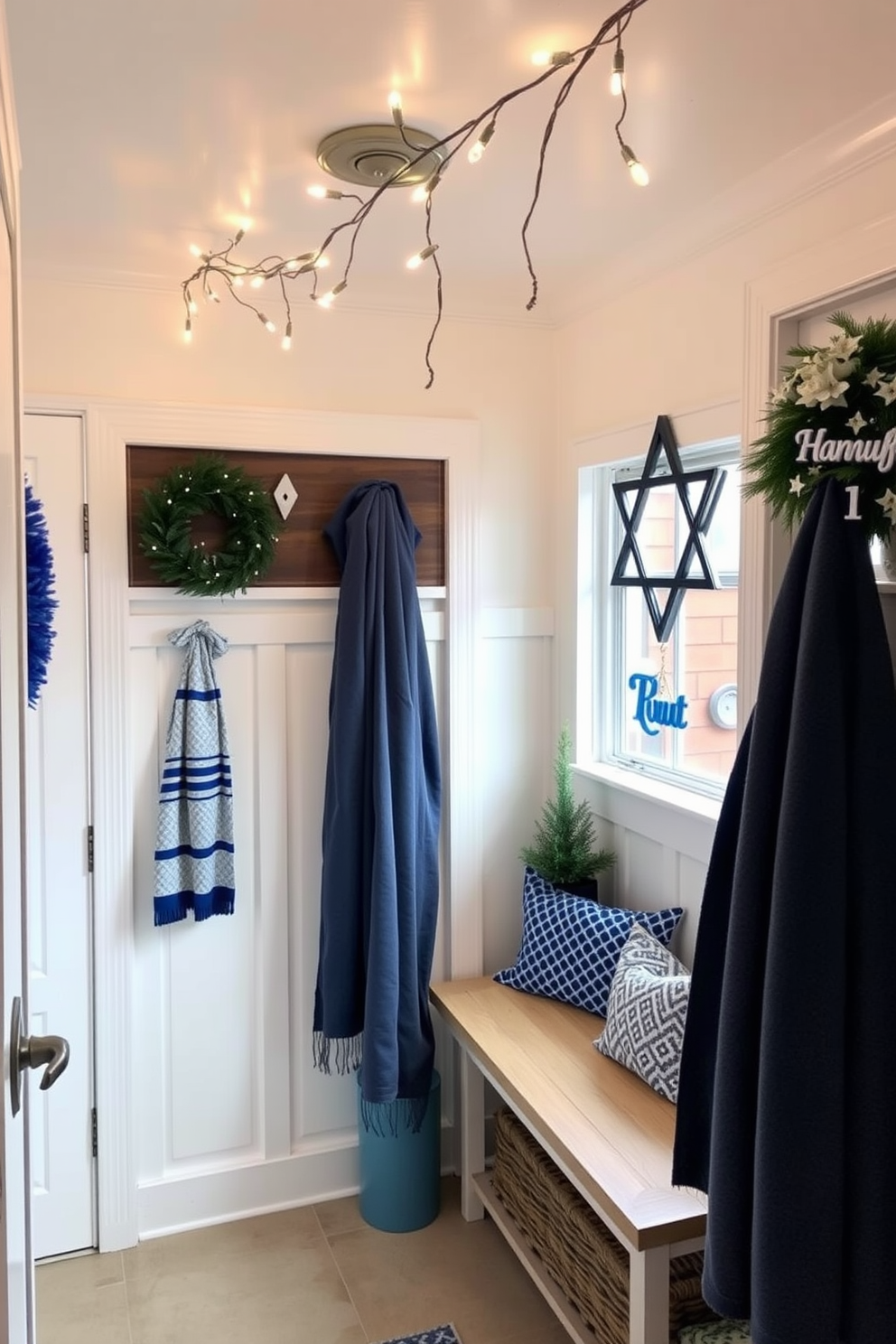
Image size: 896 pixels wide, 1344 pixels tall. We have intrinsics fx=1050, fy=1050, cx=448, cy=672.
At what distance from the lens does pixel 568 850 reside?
278cm

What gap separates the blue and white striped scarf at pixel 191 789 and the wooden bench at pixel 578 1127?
2.30ft

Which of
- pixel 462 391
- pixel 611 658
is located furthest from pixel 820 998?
pixel 462 391

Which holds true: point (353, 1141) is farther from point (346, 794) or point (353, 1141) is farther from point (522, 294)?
point (522, 294)

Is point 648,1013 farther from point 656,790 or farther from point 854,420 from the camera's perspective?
point 854,420

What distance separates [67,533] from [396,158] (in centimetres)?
119

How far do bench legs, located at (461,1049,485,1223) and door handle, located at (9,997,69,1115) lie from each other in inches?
63.9

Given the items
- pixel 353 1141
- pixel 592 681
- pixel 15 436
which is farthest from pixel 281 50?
pixel 353 1141

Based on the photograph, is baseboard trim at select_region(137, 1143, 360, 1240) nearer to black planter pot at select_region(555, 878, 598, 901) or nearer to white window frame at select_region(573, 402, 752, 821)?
black planter pot at select_region(555, 878, 598, 901)

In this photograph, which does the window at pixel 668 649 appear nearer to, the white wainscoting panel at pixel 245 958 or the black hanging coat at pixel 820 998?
the white wainscoting panel at pixel 245 958

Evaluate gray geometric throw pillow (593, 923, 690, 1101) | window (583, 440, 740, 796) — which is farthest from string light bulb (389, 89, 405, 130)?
gray geometric throw pillow (593, 923, 690, 1101)

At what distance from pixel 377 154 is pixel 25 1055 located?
1.55 meters

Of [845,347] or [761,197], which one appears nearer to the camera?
[845,347]

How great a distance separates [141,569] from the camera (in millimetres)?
2572

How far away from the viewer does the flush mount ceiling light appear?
1.79 meters
